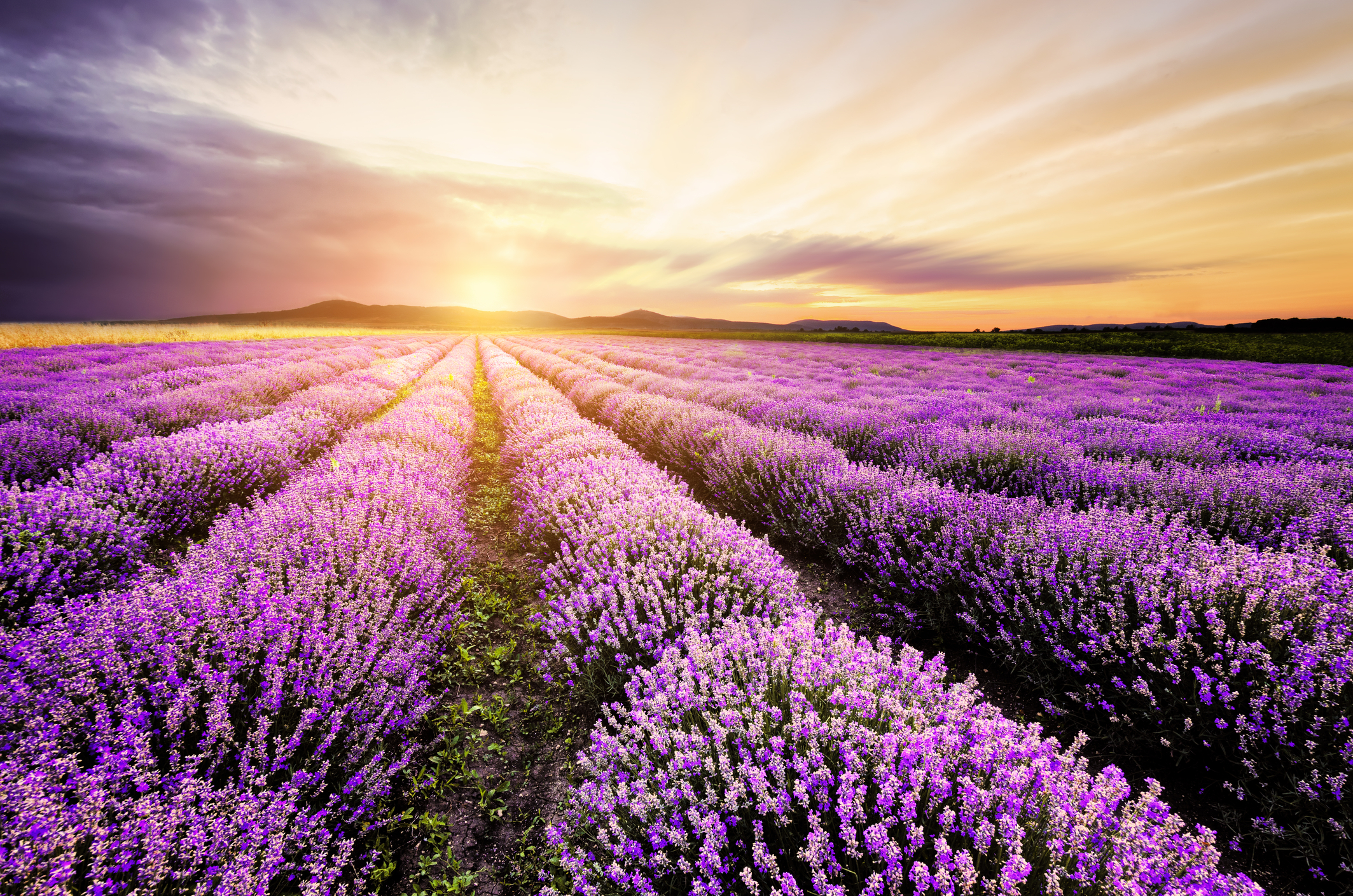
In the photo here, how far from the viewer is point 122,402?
23.8 ft

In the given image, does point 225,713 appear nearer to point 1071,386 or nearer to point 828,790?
point 828,790

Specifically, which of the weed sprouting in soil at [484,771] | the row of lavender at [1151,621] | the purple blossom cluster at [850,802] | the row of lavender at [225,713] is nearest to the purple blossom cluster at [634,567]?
the weed sprouting in soil at [484,771]

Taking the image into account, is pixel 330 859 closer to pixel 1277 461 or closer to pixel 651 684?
pixel 651 684

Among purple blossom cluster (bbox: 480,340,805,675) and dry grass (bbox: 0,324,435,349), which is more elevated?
dry grass (bbox: 0,324,435,349)

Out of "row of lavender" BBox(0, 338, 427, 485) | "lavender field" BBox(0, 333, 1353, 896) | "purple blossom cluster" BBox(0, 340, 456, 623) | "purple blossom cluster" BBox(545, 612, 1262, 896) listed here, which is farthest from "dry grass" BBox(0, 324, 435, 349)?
"purple blossom cluster" BBox(545, 612, 1262, 896)

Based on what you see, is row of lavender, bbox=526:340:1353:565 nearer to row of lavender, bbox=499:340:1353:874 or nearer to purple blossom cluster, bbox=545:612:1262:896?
row of lavender, bbox=499:340:1353:874

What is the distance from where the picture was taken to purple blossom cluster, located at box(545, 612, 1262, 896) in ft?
4.20

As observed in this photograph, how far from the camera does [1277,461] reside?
519 centimetres

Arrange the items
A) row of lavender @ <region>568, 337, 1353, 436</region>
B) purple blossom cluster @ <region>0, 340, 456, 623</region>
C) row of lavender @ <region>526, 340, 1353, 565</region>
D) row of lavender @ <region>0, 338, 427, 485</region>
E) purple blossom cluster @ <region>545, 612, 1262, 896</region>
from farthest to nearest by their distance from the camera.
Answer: row of lavender @ <region>568, 337, 1353, 436</region>
row of lavender @ <region>0, 338, 427, 485</region>
row of lavender @ <region>526, 340, 1353, 565</region>
purple blossom cluster @ <region>0, 340, 456, 623</region>
purple blossom cluster @ <region>545, 612, 1262, 896</region>

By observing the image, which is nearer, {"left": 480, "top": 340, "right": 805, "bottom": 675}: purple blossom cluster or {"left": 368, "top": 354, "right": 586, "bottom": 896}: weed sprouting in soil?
{"left": 368, "top": 354, "right": 586, "bottom": 896}: weed sprouting in soil

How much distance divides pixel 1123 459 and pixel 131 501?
9.49 metres

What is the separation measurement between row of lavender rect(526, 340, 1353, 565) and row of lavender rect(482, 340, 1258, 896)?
2.75m

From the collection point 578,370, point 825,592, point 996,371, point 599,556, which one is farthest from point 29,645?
point 996,371

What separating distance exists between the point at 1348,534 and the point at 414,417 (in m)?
9.18
